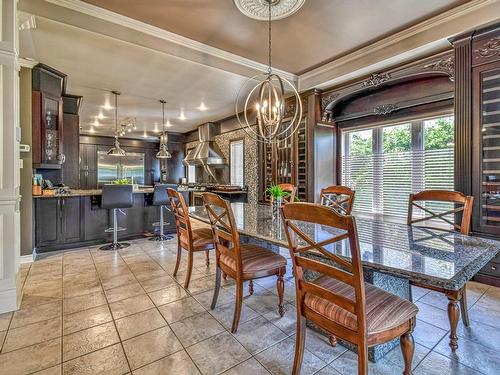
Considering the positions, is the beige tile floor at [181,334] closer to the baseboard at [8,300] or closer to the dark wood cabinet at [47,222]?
the baseboard at [8,300]

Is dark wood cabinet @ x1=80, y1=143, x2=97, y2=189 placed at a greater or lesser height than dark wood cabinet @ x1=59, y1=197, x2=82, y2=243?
greater

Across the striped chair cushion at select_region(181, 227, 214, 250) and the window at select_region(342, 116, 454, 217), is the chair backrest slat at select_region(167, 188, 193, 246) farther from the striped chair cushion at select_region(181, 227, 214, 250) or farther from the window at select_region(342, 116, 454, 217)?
the window at select_region(342, 116, 454, 217)

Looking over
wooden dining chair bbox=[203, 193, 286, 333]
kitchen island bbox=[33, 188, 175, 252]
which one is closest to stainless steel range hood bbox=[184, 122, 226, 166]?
kitchen island bbox=[33, 188, 175, 252]

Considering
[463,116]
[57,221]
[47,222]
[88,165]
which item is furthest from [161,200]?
[88,165]

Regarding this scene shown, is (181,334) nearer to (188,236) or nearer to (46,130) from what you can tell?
(188,236)

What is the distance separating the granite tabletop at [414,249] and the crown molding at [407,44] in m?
2.20

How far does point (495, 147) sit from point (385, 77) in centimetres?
153

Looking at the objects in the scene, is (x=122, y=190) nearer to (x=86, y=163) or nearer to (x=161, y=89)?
(x=161, y=89)

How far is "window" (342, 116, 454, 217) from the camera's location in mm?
3457

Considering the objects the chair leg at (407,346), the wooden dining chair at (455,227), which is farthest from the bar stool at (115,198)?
the chair leg at (407,346)

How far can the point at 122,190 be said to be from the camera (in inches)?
164

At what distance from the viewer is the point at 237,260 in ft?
6.40

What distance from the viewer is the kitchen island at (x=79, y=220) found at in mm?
3984

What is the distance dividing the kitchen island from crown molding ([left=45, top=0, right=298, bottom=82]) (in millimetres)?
2638
